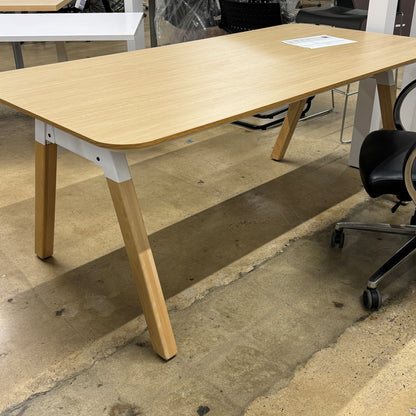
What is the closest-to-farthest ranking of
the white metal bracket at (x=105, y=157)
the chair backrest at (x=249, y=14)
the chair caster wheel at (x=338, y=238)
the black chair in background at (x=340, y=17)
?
the white metal bracket at (x=105, y=157) → the chair caster wheel at (x=338, y=238) → the chair backrest at (x=249, y=14) → the black chair in background at (x=340, y=17)

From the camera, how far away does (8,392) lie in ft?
4.63

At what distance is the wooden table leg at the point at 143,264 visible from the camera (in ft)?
4.36

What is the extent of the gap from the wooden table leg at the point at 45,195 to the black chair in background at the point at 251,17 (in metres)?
1.86

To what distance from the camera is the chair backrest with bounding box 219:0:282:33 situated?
3.11 m

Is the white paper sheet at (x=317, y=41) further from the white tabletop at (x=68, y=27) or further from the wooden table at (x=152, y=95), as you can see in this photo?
the white tabletop at (x=68, y=27)

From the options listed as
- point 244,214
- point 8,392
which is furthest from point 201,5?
point 8,392

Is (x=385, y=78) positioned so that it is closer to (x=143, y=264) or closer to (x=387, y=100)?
(x=387, y=100)

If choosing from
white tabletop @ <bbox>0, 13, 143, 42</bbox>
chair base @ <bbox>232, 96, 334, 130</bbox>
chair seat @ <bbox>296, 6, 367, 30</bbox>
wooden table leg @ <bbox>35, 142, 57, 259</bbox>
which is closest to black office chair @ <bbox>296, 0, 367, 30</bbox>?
chair seat @ <bbox>296, 6, 367, 30</bbox>

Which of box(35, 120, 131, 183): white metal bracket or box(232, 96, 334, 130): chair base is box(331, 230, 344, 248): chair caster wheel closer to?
box(35, 120, 131, 183): white metal bracket

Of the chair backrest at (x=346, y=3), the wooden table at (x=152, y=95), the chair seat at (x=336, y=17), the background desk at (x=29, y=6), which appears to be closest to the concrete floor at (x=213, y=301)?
the wooden table at (x=152, y=95)

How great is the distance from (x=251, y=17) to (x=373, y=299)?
2200mm

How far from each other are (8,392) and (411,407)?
1.12m

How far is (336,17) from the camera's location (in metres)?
3.67

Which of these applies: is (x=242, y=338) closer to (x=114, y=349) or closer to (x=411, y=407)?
(x=114, y=349)
